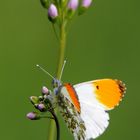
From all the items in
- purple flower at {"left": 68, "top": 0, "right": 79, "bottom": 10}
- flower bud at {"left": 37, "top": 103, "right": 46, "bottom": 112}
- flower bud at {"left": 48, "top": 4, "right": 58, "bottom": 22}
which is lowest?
flower bud at {"left": 37, "top": 103, "right": 46, "bottom": 112}

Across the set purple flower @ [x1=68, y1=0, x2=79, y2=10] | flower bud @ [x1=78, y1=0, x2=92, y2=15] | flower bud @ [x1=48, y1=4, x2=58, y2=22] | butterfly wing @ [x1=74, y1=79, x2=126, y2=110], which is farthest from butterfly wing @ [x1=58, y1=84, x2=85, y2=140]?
flower bud @ [x1=78, y1=0, x2=92, y2=15]

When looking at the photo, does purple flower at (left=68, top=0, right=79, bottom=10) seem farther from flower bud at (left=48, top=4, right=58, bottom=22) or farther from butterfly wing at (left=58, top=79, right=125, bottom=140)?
butterfly wing at (left=58, top=79, right=125, bottom=140)

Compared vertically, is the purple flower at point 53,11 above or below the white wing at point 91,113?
above

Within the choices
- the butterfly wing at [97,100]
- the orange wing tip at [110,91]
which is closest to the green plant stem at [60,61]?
the butterfly wing at [97,100]

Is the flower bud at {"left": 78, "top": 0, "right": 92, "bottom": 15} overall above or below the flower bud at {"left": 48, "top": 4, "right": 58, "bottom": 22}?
above

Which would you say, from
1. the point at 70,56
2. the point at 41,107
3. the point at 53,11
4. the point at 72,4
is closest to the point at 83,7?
the point at 72,4

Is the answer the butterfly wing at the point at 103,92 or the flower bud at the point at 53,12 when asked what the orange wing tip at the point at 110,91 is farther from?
the flower bud at the point at 53,12
